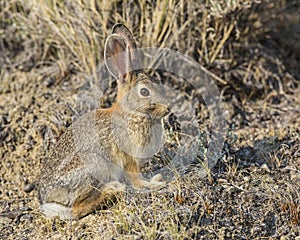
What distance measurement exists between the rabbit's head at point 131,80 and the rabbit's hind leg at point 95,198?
24.5 inches

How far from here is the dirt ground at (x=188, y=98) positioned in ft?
16.3

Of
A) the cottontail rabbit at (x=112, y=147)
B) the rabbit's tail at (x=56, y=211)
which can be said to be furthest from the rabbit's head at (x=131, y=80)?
the rabbit's tail at (x=56, y=211)

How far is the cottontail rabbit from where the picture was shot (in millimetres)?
5078

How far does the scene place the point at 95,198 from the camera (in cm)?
509

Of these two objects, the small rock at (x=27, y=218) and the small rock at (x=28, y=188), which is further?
the small rock at (x=28, y=188)

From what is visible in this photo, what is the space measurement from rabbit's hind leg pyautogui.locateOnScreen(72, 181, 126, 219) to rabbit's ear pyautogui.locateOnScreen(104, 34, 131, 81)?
921mm

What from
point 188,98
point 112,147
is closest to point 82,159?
point 112,147

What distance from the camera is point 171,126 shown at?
20.0 feet

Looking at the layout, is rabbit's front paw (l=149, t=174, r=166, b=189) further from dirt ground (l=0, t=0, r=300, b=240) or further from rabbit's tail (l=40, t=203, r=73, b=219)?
rabbit's tail (l=40, t=203, r=73, b=219)

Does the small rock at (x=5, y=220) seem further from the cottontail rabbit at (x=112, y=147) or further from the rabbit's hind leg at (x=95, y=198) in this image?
the rabbit's hind leg at (x=95, y=198)

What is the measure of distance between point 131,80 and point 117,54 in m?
0.25

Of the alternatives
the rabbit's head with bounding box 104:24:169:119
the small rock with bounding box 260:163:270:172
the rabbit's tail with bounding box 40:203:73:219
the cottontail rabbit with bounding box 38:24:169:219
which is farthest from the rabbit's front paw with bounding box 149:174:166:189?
the small rock with bounding box 260:163:270:172

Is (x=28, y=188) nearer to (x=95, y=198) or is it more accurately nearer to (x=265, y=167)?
(x=95, y=198)

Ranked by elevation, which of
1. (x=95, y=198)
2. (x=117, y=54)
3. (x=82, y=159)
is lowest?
(x=95, y=198)
